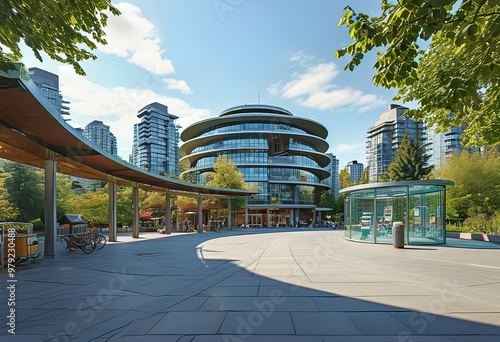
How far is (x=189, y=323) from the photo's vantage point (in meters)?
4.50

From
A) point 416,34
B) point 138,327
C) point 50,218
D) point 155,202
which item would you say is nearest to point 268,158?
point 155,202

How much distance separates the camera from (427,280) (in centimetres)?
720

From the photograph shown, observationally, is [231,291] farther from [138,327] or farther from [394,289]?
[394,289]

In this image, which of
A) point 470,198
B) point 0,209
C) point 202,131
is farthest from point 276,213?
point 0,209

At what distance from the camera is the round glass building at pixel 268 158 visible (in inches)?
2219

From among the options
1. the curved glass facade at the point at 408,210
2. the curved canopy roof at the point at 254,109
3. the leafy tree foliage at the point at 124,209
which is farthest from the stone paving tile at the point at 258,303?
the curved canopy roof at the point at 254,109

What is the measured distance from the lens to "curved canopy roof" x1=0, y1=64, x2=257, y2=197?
7134 mm

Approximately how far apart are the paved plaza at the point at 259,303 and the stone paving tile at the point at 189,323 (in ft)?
0.05

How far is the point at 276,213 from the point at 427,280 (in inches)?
2016

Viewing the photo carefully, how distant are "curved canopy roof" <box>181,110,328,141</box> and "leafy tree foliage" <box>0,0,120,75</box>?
166ft

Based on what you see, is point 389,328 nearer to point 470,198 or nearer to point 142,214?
point 470,198

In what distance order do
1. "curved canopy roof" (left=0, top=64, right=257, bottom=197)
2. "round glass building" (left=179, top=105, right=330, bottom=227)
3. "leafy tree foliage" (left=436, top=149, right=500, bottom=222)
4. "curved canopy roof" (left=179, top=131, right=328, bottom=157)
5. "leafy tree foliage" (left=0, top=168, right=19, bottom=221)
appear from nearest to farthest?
"curved canopy roof" (left=0, top=64, right=257, bottom=197) < "leafy tree foliage" (left=0, top=168, right=19, bottom=221) < "leafy tree foliage" (left=436, top=149, right=500, bottom=222) < "round glass building" (left=179, top=105, right=330, bottom=227) < "curved canopy roof" (left=179, top=131, right=328, bottom=157)

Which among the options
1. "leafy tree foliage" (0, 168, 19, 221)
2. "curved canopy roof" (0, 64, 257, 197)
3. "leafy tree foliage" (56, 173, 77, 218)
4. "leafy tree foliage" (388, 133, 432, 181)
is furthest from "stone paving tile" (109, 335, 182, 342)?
"leafy tree foliage" (388, 133, 432, 181)

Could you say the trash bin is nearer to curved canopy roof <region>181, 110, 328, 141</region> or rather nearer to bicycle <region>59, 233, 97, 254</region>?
bicycle <region>59, 233, 97, 254</region>
